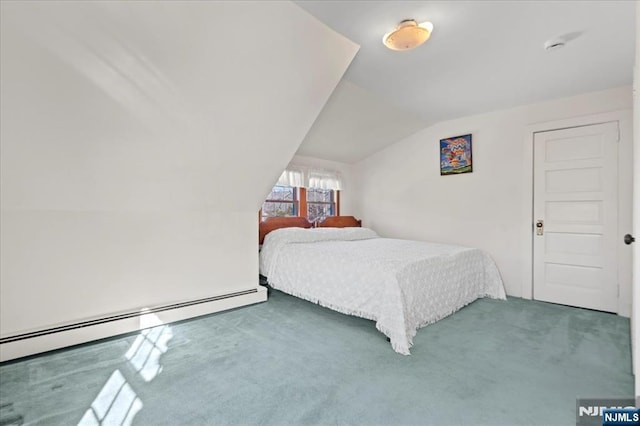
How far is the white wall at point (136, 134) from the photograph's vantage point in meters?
1.72

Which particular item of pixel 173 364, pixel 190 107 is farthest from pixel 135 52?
pixel 173 364

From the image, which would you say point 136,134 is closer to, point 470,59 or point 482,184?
point 470,59

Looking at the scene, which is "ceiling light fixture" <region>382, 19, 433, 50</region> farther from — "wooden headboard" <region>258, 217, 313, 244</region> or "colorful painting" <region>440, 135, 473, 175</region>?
"wooden headboard" <region>258, 217, 313, 244</region>

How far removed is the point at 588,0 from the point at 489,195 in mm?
2192

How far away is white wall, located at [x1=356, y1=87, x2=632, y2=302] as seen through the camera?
3.30 metres

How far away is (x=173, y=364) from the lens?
1.95 m

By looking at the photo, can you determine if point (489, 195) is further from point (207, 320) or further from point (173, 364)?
point (173, 364)

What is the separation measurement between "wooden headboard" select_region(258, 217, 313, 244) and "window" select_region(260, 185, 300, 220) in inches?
7.0

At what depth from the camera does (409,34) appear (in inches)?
83.1

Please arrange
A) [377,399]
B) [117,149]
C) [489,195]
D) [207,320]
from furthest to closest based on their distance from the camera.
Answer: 1. [489,195]
2. [207,320]
3. [117,149]
4. [377,399]

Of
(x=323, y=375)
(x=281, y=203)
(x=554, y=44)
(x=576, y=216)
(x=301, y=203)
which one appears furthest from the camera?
(x=301, y=203)
